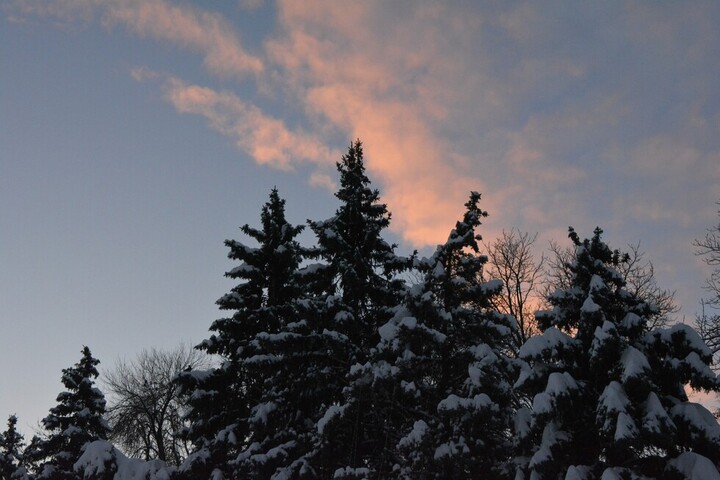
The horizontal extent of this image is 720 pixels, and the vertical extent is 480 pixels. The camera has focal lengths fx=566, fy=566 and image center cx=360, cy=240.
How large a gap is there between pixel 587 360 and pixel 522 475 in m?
3.10

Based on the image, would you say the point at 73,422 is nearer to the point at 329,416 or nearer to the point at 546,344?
the point at 329,416

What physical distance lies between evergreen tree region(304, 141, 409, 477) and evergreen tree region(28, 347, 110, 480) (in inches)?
615

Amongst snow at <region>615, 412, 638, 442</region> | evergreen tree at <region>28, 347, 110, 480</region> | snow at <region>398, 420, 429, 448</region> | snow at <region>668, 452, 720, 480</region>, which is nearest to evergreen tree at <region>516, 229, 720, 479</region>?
snow at <region>615, 412, 638, 442</region>

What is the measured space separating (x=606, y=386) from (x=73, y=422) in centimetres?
2683

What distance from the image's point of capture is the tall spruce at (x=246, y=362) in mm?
19156

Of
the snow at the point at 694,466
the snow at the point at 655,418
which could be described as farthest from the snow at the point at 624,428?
the snow at the point at 694,466

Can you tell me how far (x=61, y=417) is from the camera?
29188 mm

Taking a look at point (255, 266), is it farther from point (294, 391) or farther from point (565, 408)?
point (565, 408)

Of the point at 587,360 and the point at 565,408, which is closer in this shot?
the point at 565,408

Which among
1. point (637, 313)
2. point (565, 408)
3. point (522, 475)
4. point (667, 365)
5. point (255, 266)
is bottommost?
point (522, 475)

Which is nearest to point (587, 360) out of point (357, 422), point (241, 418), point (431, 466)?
point (431, 466)

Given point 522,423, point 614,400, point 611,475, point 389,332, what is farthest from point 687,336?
point 389,332

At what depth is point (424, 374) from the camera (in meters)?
16.5

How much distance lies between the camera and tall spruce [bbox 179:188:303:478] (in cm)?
1916
